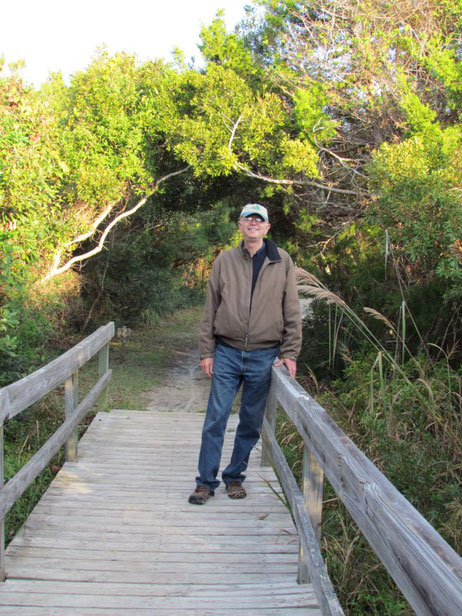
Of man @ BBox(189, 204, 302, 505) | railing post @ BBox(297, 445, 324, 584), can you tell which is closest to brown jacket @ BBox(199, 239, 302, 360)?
man @ BBox(189, 204, 302, 505)

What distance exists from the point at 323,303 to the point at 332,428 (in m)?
7.30

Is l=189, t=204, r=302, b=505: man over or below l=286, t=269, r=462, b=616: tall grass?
over

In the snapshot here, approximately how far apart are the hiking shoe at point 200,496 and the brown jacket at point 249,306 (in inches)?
35.3

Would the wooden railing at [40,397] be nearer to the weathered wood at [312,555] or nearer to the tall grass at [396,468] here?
the weathered wood at [312,555]

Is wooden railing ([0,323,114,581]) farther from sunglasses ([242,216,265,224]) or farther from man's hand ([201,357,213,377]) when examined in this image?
sunglasses ([242,216,265,224])

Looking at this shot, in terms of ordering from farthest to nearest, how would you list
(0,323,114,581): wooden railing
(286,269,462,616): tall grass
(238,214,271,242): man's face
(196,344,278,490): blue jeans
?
(196,344,278,490): blue jeans
(238,214,271,242): man's face
(286,269,462,616): tall grass
(0,323,114,581): wooden railing

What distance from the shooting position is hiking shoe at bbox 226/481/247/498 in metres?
4.09

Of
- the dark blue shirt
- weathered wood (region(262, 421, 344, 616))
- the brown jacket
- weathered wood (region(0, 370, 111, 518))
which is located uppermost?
the dark blue shirt

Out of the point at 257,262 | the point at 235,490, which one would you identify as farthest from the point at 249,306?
the point at 235,490

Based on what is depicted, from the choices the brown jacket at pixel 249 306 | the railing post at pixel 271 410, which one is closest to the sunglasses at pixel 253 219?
the brown jacket at pixel 249 306

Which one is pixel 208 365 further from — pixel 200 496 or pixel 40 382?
pixel 40 382

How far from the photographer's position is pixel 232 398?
3.92m

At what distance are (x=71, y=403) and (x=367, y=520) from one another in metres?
3.07

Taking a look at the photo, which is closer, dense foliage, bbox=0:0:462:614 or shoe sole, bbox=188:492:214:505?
shoe sole, bbox=188:492:214:505
